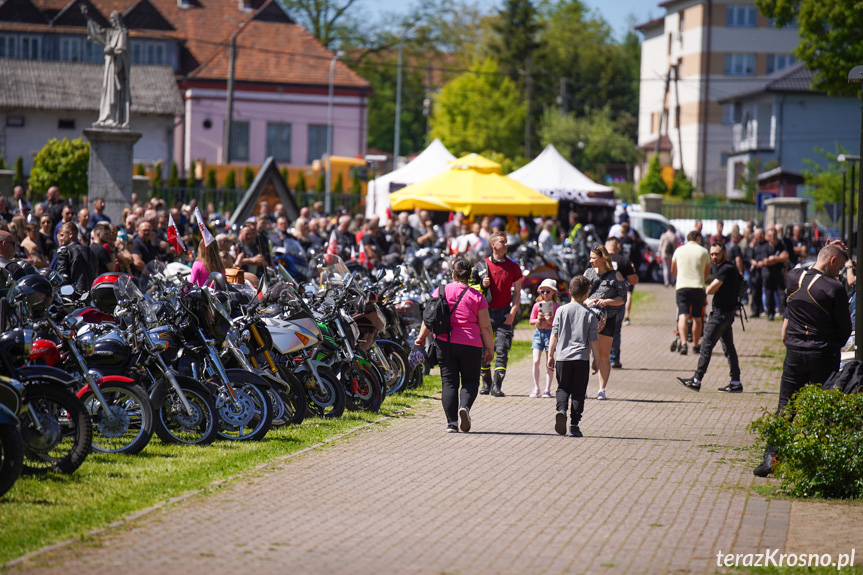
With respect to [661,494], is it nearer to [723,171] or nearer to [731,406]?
[731,406]

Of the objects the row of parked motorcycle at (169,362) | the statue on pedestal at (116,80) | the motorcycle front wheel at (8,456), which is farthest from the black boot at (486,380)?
the statue on pedestal at (116,80)

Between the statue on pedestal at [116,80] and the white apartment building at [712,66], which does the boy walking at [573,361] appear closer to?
the statue on pedestal at [116,80]

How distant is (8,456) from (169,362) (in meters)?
2.49

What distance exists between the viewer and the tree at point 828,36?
21641mm

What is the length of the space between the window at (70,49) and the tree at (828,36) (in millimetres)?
44427

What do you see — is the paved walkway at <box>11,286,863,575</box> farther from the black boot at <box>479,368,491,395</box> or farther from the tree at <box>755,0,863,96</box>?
the tree at <box>755,0,863,96</box>

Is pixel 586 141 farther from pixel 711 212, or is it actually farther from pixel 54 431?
pixel 54 431

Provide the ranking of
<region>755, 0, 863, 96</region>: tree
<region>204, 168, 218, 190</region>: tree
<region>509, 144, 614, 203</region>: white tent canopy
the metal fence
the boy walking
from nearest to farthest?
the boy walking, <region>755, 0, 863, 96</region>: tree, <region>509, 144, 614, 203</region>: white tent canopy, the metal fence, <region>204, 168, 218, 190</region>: tree

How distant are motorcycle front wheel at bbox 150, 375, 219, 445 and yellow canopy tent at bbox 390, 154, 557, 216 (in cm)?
1409

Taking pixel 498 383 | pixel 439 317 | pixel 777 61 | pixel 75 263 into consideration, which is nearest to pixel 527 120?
pixel 777 61

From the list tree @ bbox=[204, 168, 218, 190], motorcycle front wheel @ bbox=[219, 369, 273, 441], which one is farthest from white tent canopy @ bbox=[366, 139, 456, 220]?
motorcycle front wheel @ bbox=[219, 369, 273, 441]

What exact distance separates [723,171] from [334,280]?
6630cm

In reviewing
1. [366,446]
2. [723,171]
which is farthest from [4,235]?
[723,171]

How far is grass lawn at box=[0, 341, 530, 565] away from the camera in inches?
250
